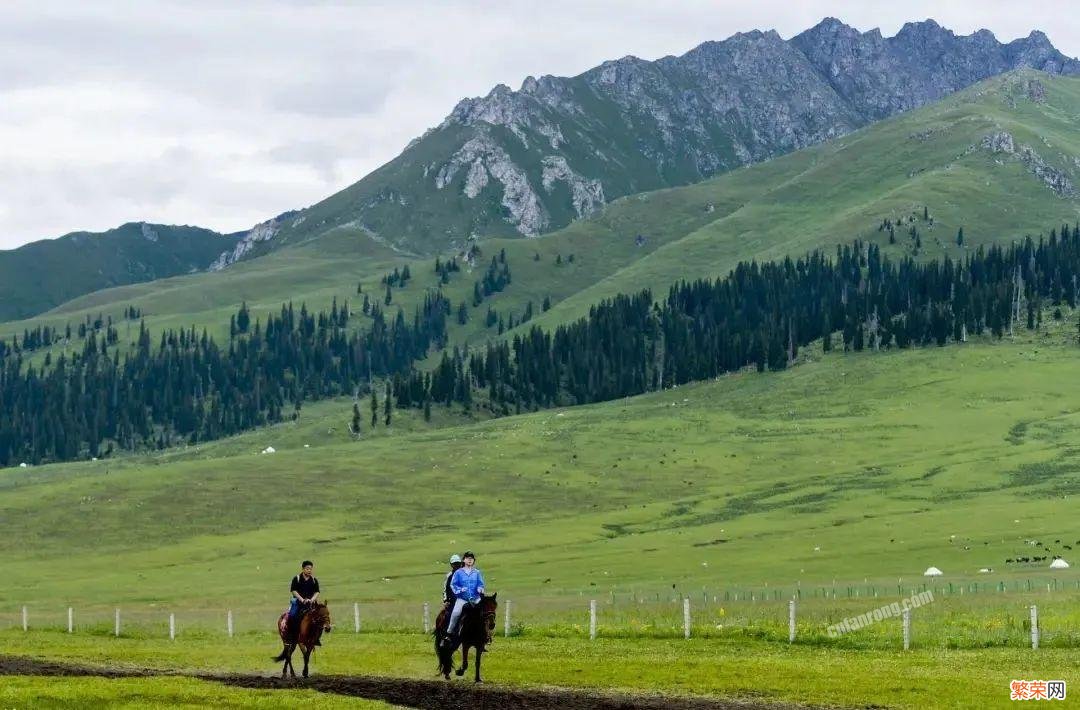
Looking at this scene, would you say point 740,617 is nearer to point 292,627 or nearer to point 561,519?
point 292,627

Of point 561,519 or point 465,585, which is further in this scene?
point 561,519

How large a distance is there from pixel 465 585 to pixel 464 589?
0.12m

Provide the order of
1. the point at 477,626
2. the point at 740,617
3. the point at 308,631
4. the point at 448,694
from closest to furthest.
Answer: the point at 448,694 < the point at 477,626 < the point at 308,631 < the point at 740,617

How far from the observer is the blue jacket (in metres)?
40.7

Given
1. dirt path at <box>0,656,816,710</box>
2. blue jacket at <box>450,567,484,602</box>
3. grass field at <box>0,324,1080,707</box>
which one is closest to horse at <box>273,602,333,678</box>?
dirt path at <box>0,656,816,710</box>

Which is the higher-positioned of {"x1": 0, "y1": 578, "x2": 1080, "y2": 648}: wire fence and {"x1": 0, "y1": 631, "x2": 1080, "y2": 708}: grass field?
{"x1": 0, "y1": 631, "x2": 1080, "y2": 708}: grass field

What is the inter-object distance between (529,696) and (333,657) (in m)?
14.9

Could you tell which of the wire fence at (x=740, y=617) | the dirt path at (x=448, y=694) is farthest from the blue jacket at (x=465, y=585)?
the wire fence at (x=740, y=617)

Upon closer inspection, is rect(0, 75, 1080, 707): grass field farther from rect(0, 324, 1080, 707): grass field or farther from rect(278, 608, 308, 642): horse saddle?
rect(278, 608, 308, 642): horse saddle

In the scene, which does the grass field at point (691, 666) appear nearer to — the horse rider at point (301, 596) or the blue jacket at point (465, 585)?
the horse rider at point (301, 596)

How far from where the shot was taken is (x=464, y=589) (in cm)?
4069

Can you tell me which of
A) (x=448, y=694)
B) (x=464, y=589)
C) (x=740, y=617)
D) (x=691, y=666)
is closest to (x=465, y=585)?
(x=464, y=589)

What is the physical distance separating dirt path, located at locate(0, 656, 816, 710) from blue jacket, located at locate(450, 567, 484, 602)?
2559 millimetres

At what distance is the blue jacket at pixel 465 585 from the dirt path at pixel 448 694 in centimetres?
256
